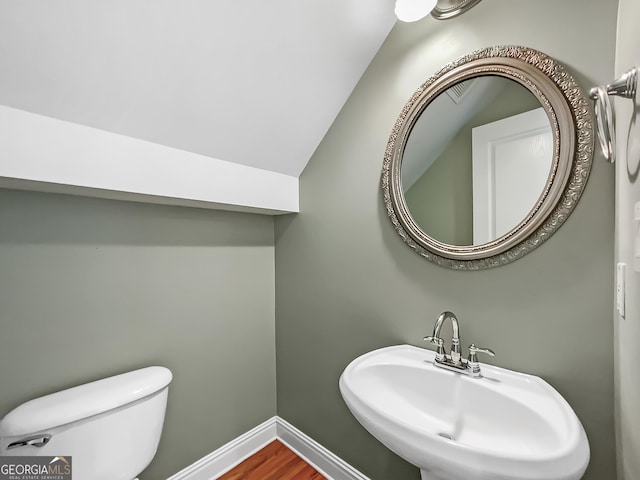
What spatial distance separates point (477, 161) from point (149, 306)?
1.54 m

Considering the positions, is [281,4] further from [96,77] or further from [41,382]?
[41,382]

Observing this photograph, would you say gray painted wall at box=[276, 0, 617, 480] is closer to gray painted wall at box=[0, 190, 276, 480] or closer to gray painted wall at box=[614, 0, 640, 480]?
gray painted wall at box=[614, 0, 640, 480]

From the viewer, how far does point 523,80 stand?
0.92 metres

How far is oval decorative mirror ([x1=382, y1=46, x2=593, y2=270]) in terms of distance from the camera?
0.86 meters

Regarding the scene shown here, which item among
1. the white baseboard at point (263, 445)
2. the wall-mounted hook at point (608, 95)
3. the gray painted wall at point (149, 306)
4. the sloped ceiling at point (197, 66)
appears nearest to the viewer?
the wall-mounted hook at point (608, 95)

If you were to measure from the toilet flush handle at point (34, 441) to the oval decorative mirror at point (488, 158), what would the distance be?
144 cm

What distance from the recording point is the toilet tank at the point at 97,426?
2.95 feet

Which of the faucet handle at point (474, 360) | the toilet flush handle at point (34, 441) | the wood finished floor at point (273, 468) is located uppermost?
the faucet handle at point (474, 360)

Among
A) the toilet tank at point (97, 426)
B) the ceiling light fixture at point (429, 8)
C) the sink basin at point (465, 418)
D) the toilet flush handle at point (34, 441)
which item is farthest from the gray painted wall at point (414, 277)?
the toilet flush handle at point (34, 441)

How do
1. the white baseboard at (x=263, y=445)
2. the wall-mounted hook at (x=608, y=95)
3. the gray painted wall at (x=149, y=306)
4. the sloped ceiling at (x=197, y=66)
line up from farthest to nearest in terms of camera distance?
the white baseboard at (x=263, y=445), the gray painted wall at (x=149, y=306), the sloped ceiling at (x=197, y=66), the wall-mounted hook at (x=608, y=95)

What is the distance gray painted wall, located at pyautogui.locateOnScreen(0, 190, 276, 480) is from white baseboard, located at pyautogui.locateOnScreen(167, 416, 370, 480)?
48mm

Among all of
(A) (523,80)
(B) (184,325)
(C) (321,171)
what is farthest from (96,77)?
(A) (523,80)

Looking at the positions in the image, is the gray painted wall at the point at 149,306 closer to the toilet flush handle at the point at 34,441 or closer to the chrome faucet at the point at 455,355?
the toilet flush handle at the point at 34,441

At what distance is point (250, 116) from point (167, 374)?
1.18m
